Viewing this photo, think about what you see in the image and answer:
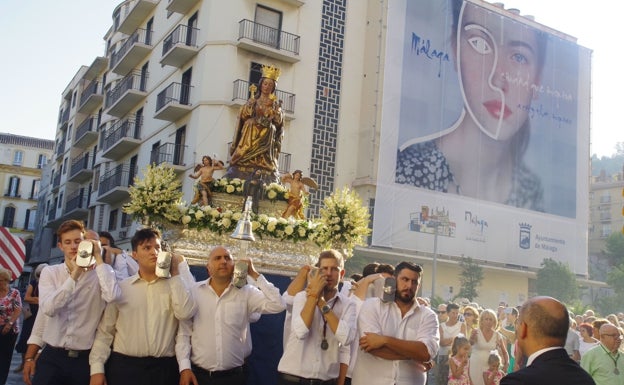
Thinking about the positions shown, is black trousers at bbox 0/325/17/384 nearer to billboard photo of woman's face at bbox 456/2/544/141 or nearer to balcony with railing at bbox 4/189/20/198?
billboard photo of woman's face at bbox 456/2/544/141

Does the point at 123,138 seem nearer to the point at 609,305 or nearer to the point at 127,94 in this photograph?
the point at 127,94

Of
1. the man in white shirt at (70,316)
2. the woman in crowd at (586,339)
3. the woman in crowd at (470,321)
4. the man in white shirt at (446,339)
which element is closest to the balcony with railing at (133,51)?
the man in white shirt at (446,339)

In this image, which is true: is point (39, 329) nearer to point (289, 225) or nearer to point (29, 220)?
point (289, 225)

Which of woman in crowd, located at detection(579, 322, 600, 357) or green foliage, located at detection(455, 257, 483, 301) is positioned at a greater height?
green foliage, located at detection(455, 257, 483, 301)

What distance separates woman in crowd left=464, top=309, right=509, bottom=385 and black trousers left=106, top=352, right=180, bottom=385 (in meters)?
4.65

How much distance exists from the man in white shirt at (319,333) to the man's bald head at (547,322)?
1582 millimetres

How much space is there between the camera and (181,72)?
26453 millimetres

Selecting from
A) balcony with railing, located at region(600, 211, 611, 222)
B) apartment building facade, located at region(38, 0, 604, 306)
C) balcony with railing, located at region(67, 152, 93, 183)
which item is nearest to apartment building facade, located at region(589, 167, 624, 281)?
balcony with railing, located at region(600, 211, 611, 222)

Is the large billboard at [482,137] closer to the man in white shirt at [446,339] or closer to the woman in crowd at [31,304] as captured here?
the man in white shirt at [446,339]

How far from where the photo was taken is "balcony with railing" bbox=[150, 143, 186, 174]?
969 inches

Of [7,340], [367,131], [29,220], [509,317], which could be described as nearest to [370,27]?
[367,131]

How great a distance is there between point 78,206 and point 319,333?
110 ft

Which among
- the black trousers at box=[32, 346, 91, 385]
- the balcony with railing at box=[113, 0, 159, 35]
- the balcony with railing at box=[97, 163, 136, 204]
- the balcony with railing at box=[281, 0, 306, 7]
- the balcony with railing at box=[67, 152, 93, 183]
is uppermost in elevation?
the balcony with railing at box=[113, 0, 159, 35]

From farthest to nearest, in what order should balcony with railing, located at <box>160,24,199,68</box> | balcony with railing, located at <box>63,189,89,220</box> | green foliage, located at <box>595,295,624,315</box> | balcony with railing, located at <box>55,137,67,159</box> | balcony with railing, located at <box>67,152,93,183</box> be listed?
1. balcony with railing, located at <box>55,137,67,159</box>
2. green foliage, located at <box>595,295,624,315</box>
3. balcony with railing, located at <box>67,152,93,183</box>
4. balcony with railing, located at <box>63,189,89,220</box>
5. balcony with railing, located at <box>160,24,199,68</box>
